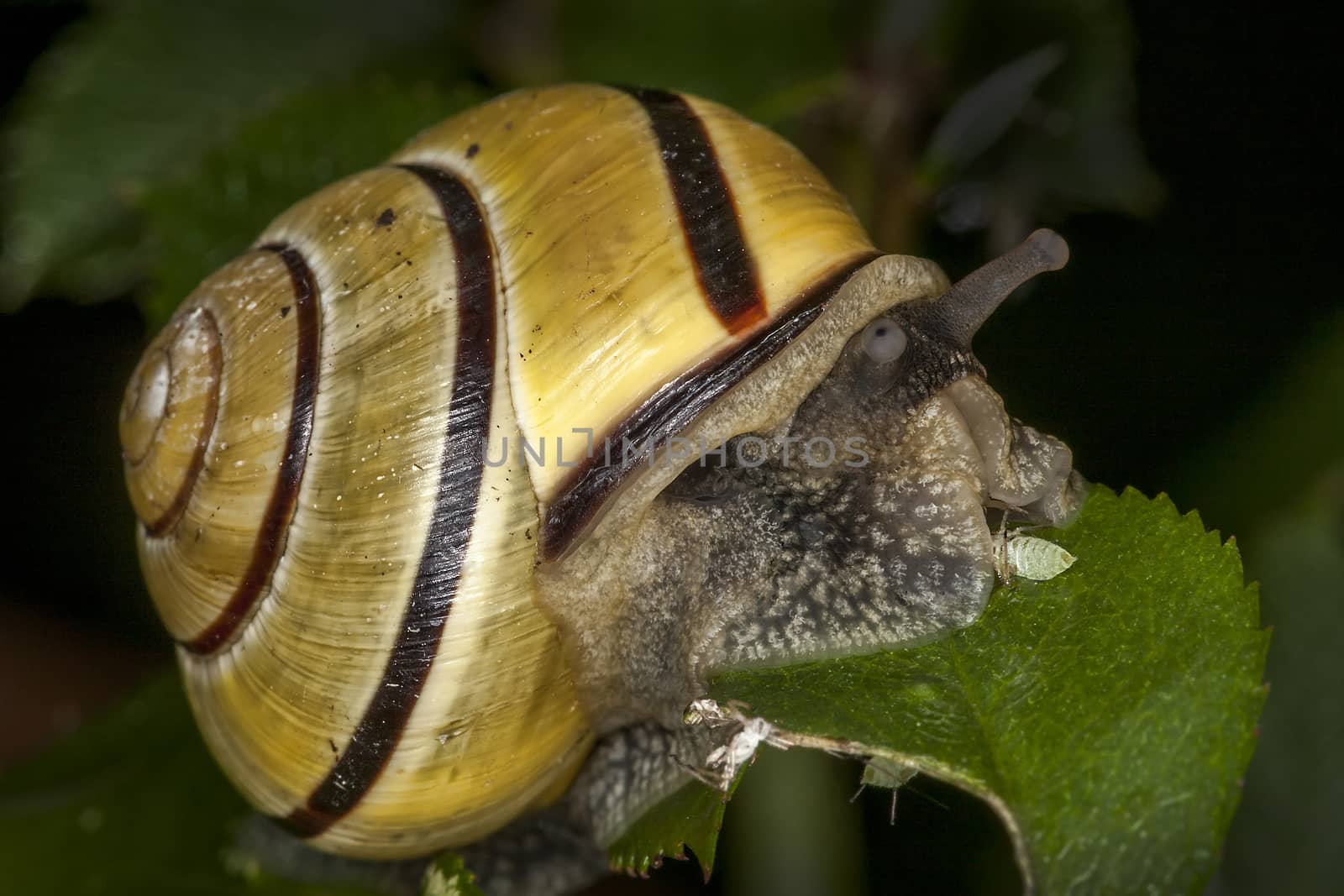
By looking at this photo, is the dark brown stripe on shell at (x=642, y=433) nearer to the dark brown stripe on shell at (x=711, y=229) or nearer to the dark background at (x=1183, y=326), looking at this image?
the dark brown stripe on shell at (x=711, y=229)

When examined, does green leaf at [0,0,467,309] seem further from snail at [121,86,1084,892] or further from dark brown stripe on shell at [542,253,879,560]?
dark brown stripe on shell at [542,253,879,560]

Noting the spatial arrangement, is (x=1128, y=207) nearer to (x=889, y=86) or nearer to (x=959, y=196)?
(x=959, y=196)

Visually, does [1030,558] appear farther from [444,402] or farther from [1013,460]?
[444,402]

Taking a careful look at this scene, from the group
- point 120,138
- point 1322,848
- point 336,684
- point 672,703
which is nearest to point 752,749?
point 672,703

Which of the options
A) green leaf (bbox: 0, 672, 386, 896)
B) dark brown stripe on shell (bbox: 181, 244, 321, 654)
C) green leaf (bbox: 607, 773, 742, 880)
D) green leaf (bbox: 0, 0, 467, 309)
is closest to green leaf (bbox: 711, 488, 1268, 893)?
green leaf (bbox: 607, 773, 742, 880)

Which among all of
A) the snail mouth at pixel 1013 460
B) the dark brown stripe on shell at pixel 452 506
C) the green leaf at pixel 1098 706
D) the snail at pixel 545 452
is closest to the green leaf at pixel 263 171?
the snail at pixel 545 452
